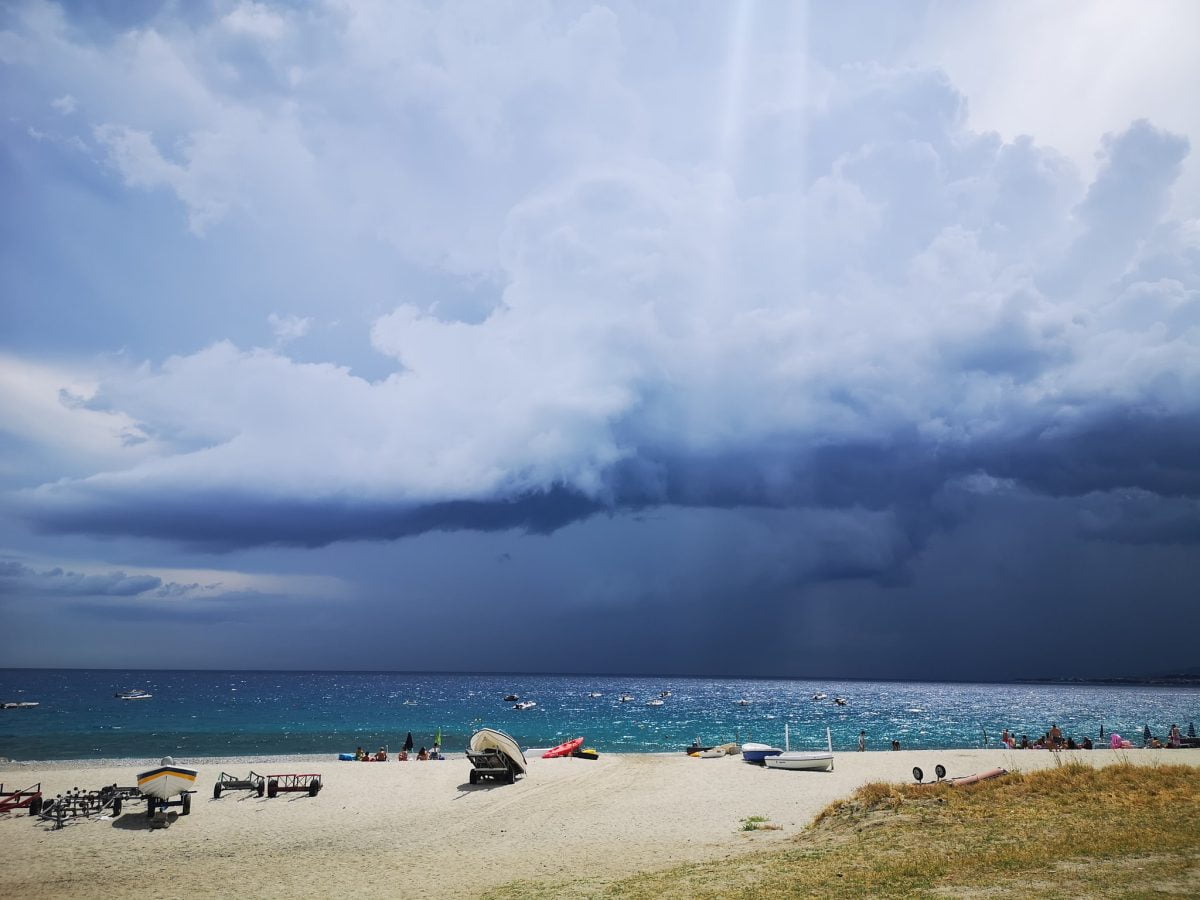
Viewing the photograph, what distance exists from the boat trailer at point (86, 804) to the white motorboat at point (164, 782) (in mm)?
438

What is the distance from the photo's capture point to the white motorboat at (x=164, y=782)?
25.9 m

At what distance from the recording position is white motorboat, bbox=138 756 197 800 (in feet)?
85.1

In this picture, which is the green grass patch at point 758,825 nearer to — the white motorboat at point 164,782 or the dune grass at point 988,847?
the dune grass at point 988,847

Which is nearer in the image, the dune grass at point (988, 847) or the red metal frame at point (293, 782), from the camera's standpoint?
the dune grass at point (988, 847)

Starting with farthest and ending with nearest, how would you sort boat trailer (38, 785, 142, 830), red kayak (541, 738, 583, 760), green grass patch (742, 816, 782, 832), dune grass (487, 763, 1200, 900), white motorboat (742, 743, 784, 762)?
red kayak (541, 738, 583, 760), white motorboat (742, 743, 784, 762), boat trailer (38, 785, 142, 830), green grass patch (742, 816, 782, 832), dune grass (487, 763, 1200, 900)

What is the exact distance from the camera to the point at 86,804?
26.9 m

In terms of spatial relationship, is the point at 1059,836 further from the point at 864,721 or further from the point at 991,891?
the point at 864,721

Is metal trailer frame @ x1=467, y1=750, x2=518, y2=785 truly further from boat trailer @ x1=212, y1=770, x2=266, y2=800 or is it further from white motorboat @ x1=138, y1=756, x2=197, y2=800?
white motorboat @ x1=138, y1=756, x2=197, y2=800

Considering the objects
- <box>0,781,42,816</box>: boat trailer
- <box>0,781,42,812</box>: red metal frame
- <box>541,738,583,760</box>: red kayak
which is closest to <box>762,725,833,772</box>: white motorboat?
<box>541,738,583,760</box>: red kayak

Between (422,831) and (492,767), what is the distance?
9.98 meters

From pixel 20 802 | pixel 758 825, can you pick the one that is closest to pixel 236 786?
pixel 20 802

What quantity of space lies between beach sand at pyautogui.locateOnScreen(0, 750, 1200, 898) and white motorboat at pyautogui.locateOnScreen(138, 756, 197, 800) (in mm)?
1005

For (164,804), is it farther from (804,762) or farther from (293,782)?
(804,762)

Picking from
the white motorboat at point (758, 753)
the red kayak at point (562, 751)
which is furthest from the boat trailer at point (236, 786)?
the white motorboat at point (758, 753)
